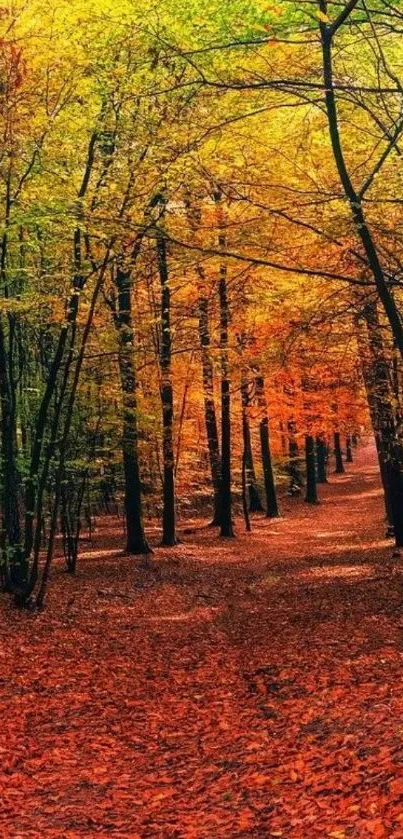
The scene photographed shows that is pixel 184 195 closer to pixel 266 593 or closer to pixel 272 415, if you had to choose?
pixel 266 593

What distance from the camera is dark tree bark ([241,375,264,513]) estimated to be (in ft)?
76.5

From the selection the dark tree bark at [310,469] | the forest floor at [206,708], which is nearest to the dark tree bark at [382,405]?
the forest floor at [206,708]

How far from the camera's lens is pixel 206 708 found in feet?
24.5

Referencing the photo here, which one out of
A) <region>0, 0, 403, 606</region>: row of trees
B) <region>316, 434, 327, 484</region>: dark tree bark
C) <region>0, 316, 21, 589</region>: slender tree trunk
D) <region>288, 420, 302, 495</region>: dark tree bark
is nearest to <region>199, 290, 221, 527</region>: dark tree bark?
<region>0, 0, 403, 606</region>: row of trees

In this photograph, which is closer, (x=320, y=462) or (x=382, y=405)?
(x=382, y=405)

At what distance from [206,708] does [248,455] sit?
18.6 metres

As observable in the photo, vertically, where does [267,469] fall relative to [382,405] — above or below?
below

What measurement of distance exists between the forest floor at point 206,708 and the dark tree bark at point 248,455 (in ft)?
29.3

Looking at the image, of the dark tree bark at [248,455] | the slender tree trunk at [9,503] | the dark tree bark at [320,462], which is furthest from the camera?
the dark tree bark at [320,462]

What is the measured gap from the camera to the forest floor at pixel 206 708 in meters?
5.05

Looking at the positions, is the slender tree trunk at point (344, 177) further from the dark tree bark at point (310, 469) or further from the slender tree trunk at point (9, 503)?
the dark tree bark at point (310, 469)

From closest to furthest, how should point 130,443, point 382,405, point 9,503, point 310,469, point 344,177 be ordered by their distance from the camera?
point 344,177 < point 9,503 < point 382,405 < point 130,443 < point 310,469

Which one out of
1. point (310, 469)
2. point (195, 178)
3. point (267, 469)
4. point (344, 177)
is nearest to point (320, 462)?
point (310, 469)

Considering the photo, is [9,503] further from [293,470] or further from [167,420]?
[293,470]
